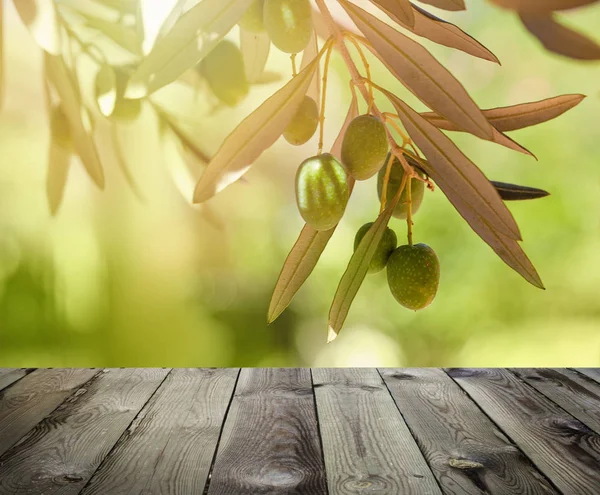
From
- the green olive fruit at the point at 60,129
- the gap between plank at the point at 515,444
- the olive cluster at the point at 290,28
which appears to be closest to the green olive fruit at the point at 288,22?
the olive cluster at the point at 290,28

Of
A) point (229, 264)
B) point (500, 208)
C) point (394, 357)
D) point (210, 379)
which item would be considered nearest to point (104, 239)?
point (229, 264)

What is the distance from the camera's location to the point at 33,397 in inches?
64.3

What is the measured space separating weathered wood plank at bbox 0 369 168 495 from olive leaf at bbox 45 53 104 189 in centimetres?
52

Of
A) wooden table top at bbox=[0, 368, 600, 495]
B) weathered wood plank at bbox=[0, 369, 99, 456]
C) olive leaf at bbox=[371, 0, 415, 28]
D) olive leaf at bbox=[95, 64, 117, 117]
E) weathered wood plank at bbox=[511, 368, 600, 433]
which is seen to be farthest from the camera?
olive leaf at bbox=[95, 64, 117, 117]

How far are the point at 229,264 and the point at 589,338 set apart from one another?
93 centimetres

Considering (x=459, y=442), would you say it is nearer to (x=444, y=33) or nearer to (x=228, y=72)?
(x=444, y=33)

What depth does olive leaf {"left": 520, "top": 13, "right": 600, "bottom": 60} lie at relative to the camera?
1.69m

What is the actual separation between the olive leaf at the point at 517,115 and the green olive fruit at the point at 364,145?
0.86ft

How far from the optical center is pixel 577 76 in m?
1.83

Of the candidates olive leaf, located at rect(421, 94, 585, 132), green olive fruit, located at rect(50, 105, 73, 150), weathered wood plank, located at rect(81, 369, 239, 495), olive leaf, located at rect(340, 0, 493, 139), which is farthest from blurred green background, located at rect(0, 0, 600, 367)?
olive leaf, located at rect(340, 0, 493, 139)

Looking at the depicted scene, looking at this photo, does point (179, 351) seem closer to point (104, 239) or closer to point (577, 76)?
point (104, 239)

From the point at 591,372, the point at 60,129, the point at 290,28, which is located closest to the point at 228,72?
the point at 60,129

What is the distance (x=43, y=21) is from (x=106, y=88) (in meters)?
0.19

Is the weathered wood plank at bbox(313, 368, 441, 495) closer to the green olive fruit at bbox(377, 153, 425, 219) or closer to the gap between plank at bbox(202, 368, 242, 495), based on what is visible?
the gap between plank at bbox(202, 368, 242, 495)
